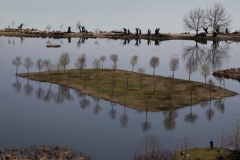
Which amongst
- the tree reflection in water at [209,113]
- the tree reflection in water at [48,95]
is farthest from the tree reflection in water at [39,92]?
the tree reflection in water at [209,113]

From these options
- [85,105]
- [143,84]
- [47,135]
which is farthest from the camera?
[143,84]

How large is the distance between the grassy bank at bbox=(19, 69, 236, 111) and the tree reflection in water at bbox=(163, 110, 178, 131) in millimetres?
1780

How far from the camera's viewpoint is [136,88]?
66750 mm

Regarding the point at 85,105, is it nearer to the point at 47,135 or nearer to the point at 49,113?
the point at 49,113

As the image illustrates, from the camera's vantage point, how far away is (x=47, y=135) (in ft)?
139

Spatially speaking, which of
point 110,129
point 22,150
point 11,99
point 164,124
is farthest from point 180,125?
point 11,99

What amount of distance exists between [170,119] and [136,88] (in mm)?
17899

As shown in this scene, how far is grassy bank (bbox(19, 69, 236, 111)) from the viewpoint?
189ft

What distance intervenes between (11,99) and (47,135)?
21235 mm

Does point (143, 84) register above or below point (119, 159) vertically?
above

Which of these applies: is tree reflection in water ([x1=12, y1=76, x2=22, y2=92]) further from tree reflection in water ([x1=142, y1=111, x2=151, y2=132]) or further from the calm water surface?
tree reflection in water ([x1=142, y1=111, x2=151, y2=132])

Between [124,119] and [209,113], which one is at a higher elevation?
[209,113]

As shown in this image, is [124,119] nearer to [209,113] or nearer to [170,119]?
[170,119]

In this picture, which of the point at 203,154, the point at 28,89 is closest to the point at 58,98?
the point at 28,89
